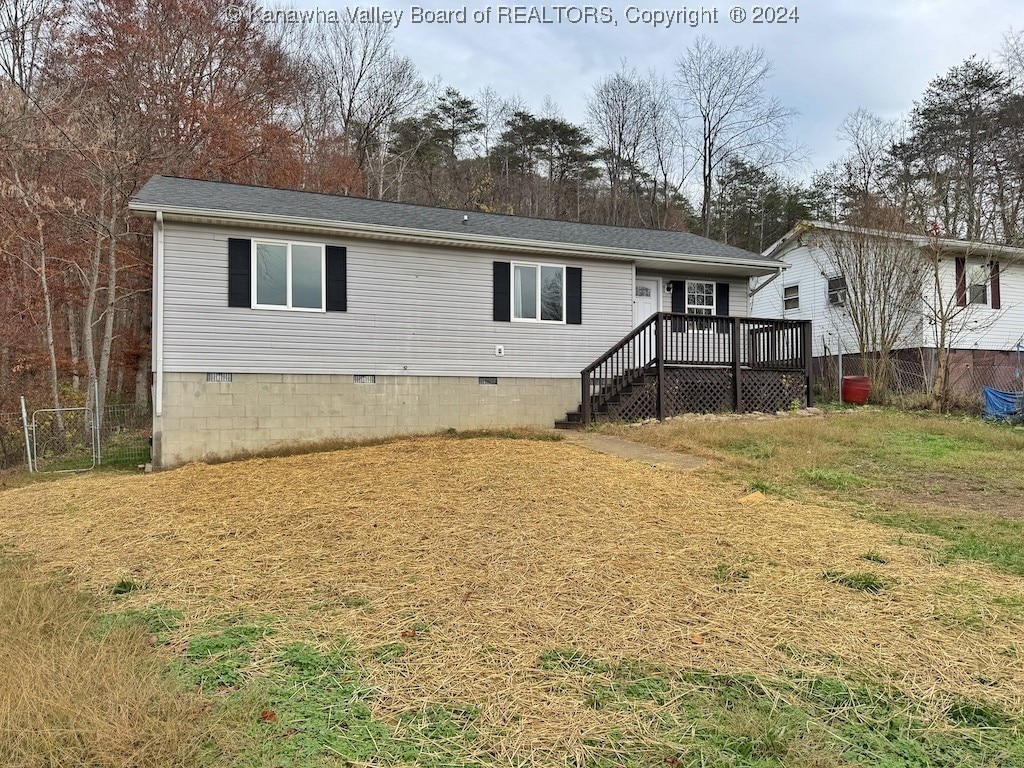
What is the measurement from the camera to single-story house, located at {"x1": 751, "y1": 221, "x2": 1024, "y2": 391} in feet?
51.9

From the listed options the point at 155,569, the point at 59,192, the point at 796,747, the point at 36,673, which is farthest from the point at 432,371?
the point at 59,192

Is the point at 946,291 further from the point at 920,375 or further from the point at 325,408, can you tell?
the point at 325,408

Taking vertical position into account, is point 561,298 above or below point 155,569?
above

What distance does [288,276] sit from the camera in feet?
33.1

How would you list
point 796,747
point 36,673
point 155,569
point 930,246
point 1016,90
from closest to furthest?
point 796,747
point 36,673
point 155,569
point 930,246
point 1016,90

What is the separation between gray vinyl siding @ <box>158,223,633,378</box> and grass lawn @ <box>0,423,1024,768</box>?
12.4 feet

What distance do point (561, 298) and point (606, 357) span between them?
4.76 feet

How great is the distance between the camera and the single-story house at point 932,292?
15828 mm

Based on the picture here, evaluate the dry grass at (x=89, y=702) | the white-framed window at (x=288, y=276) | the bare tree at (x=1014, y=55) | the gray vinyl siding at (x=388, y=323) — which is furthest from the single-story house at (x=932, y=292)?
the dry grass at (x=89, y=702)

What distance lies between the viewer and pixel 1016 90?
22031 millimetres

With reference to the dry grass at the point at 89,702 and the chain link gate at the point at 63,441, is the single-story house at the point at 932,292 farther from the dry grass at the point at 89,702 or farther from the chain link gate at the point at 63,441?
the dry grass at the point at 89,702

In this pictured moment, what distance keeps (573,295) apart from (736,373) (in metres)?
3.50

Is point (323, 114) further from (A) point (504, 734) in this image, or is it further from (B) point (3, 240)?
(A) point (504, 734)

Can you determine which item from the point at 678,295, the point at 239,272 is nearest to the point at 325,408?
the point at 239,272
